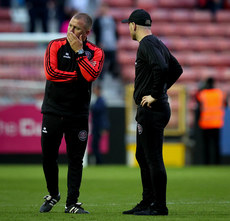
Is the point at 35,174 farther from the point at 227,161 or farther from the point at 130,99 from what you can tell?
the point at 227,161

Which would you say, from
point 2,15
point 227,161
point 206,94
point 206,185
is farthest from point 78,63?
point 2,15

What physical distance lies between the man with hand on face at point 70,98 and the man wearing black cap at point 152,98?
0.47 m

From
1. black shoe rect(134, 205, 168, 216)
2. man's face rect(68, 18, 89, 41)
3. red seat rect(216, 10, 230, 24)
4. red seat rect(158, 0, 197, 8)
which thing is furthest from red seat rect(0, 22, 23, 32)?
black shoe rect(134, 205, 168, 216)

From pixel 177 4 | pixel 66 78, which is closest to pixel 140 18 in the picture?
pixel 66 78

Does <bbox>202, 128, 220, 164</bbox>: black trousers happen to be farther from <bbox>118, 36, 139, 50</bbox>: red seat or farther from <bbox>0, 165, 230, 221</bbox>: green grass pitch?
<bbox>118, 36, 139, 50</bbox>: red seat

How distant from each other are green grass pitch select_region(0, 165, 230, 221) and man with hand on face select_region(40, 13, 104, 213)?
399 mm

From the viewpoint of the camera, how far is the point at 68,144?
7.02 m

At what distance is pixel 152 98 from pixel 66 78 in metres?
0.87

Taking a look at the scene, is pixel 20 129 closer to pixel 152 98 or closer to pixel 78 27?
pixel 78 27

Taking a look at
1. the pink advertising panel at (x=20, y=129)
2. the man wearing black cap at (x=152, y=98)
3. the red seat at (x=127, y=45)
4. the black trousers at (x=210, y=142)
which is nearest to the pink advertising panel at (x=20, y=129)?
the pink advertising panel at (x=20, y=129)

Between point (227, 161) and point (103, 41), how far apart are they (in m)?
4.35

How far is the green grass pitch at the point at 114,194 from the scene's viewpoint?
676cm

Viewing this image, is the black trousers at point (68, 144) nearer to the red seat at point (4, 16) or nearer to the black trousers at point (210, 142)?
the black trousers at point (210, 142)

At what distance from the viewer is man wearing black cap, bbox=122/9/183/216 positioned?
6543 mm
